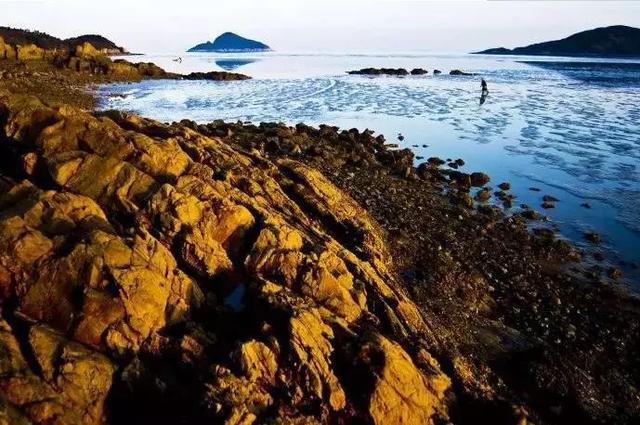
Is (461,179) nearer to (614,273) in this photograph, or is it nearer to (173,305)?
(614,273)

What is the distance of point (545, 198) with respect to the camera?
3584 cm

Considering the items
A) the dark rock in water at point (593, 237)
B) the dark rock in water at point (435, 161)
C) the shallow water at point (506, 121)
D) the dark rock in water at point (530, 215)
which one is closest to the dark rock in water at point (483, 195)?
the shallow water at point (506, 121)

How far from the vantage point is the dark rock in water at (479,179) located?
3875 centimetres

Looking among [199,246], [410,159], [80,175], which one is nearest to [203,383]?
[199,246]

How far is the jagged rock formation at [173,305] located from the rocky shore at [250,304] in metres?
0.05

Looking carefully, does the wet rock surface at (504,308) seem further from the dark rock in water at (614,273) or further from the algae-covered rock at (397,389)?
the algae-covered rock at (397,389)

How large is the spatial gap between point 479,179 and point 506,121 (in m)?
32.0

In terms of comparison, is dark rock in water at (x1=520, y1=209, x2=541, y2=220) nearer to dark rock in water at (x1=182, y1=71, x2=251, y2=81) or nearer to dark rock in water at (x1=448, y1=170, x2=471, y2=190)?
dark rock in water at (x1=448, y1=170, x2=471, y2=190)

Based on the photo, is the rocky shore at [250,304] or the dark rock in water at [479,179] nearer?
the rocky shore at [250,304]

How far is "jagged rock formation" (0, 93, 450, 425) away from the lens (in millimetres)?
12586

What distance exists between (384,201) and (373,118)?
37709 mm

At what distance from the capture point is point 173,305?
48.3 ft

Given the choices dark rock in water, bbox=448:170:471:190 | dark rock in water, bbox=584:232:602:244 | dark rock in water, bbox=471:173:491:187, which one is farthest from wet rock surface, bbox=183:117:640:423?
dark rock in water, bbox=471:173:491:187

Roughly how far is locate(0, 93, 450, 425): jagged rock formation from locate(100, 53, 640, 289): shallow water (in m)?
16.7
